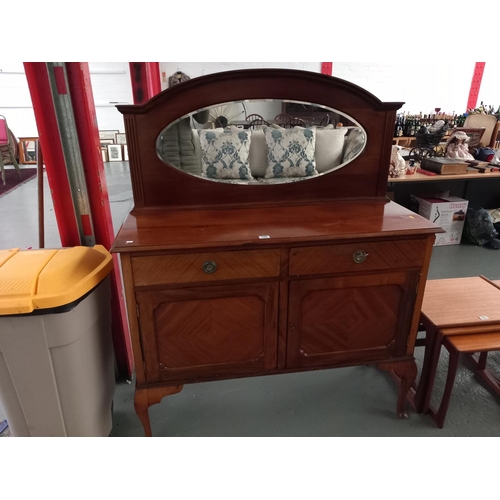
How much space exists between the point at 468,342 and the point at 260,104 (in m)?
1.40

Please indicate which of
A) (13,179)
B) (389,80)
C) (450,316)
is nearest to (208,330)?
(450,316)

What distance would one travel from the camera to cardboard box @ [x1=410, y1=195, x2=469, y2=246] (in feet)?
11.9

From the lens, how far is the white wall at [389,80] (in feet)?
24.2

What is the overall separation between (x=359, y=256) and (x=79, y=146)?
1234 millimetres

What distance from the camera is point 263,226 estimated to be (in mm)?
1462

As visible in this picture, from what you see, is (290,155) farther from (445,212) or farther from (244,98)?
(445,212)

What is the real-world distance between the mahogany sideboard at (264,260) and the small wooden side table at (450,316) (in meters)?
0.14

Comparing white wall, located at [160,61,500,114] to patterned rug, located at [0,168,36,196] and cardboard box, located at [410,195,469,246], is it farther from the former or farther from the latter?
cardboard box, located at [410,195,469,246]

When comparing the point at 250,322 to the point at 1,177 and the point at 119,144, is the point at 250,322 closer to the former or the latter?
the point at 1,177

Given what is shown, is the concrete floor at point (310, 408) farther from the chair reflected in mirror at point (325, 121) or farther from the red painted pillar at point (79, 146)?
the chair reflected in mirror at point (325, 121)

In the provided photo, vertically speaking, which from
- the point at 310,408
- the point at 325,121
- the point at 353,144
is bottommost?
the point at 310,408

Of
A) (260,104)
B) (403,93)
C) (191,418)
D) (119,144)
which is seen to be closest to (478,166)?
(260,104)

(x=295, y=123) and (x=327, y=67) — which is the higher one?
(x=327, y=67)

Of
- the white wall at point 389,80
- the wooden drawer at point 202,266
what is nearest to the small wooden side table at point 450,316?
the wooden drawer at point 202,266
